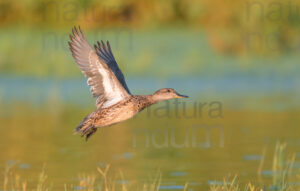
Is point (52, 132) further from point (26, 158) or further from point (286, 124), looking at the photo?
point (286, 124)

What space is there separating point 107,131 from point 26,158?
10.7 ft

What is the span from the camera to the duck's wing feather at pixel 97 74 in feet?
28.6

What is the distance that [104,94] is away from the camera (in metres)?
8.76

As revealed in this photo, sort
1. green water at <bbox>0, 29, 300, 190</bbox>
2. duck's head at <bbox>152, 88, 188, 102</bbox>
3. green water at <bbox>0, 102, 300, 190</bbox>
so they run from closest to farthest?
1. duck's head at <bbox>152, 88, 188, 102</bbox>
2. green water at <bbox>0, 102, 300, 190</bbox>
3. green water at <bbox>0, 29, 300, 190</bbox>

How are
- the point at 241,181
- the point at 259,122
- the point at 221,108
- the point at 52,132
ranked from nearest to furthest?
1. the point at 241,181
2. the point at 52,132
3. the point at 259,122
4. the point at 221,108

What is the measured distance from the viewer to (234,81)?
1897 cm

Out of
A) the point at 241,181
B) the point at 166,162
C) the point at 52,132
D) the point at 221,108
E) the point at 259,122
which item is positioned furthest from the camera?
the point at 221,108

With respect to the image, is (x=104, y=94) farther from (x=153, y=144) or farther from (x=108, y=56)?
(x=153, y=144)

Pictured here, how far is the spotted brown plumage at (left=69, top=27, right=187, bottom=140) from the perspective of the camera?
8617mm

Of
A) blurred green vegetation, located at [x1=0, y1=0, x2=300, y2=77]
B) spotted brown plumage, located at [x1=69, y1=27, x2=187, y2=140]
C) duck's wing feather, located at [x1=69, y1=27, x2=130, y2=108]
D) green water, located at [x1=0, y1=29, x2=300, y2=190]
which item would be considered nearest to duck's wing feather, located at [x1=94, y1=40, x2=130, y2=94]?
spotted brown plumage, located at [x1=69, y1=27, x2=187, y2=140]

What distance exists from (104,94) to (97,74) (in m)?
0.20

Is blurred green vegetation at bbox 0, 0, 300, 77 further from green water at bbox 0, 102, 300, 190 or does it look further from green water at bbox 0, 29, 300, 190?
green water at bbox 0, 102, 300, 190

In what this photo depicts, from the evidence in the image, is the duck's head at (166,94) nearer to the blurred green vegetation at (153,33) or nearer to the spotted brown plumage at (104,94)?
the spotted brown plumage at (104,94)

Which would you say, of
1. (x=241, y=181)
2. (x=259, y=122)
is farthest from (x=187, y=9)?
(x=241, y=181)
